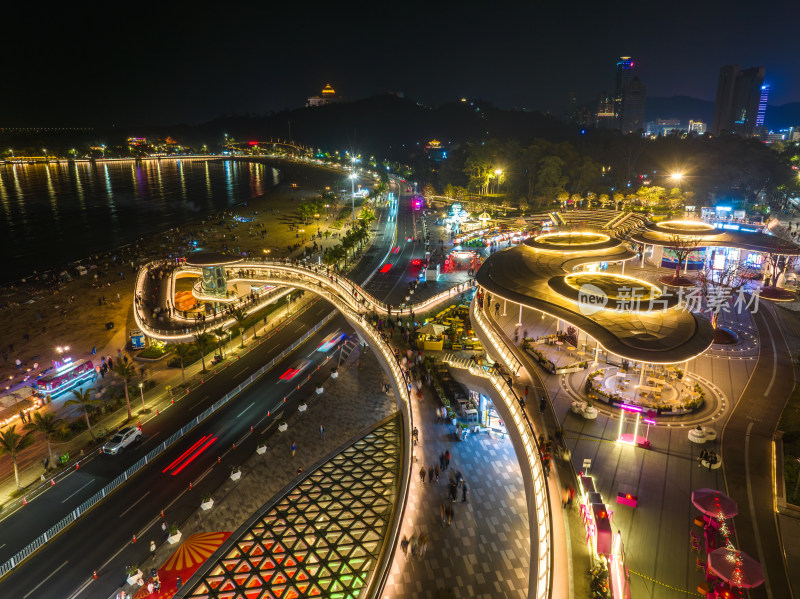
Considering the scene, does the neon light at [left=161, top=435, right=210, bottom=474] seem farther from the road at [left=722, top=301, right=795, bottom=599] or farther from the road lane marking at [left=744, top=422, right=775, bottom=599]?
the road lane marking at [left=744, top=422, right=775, bottom=599]

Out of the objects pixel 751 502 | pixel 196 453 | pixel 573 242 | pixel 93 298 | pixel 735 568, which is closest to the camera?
pixel 735 568

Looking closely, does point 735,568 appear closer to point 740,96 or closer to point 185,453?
point 185,453

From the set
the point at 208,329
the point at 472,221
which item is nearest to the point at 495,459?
the point at 208,329

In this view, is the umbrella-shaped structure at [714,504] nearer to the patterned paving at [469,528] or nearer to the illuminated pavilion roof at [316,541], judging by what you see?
the patterned paving at [469,528]

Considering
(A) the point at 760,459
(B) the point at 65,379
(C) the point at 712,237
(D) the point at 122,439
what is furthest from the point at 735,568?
(B) the point at 65,379

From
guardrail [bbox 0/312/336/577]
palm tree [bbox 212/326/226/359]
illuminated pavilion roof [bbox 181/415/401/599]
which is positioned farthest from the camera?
palm tree [bbox 212/326/226/359]

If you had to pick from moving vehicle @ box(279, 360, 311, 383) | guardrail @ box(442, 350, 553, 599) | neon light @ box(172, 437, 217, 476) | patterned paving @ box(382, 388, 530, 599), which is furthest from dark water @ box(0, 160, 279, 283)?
guardrail @ box(442, 350, 553, 599)

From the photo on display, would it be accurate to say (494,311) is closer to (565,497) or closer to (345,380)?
(345,380)
